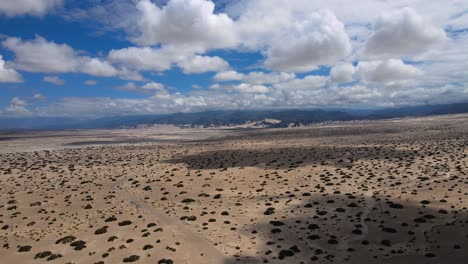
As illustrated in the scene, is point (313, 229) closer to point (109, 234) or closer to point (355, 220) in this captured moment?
point (355, 220)

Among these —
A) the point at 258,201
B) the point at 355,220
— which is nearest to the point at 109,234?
the point at 258,201

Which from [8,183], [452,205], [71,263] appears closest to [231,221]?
[71,263]

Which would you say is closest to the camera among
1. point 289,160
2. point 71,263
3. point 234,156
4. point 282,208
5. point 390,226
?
point 71,263

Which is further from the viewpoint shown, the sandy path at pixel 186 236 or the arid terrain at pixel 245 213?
the arid terrain at pixel 245 213

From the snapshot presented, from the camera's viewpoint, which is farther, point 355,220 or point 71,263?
point 355,220

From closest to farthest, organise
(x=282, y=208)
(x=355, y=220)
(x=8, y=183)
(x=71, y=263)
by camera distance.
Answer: (x=71, y=263) → (x=355, y=220) → (x=282, y=208) → (x=8, y=183)

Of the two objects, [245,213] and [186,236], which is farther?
[245,213]

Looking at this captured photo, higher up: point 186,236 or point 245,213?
point 245,213

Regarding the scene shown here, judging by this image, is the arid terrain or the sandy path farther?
the arid terrain
